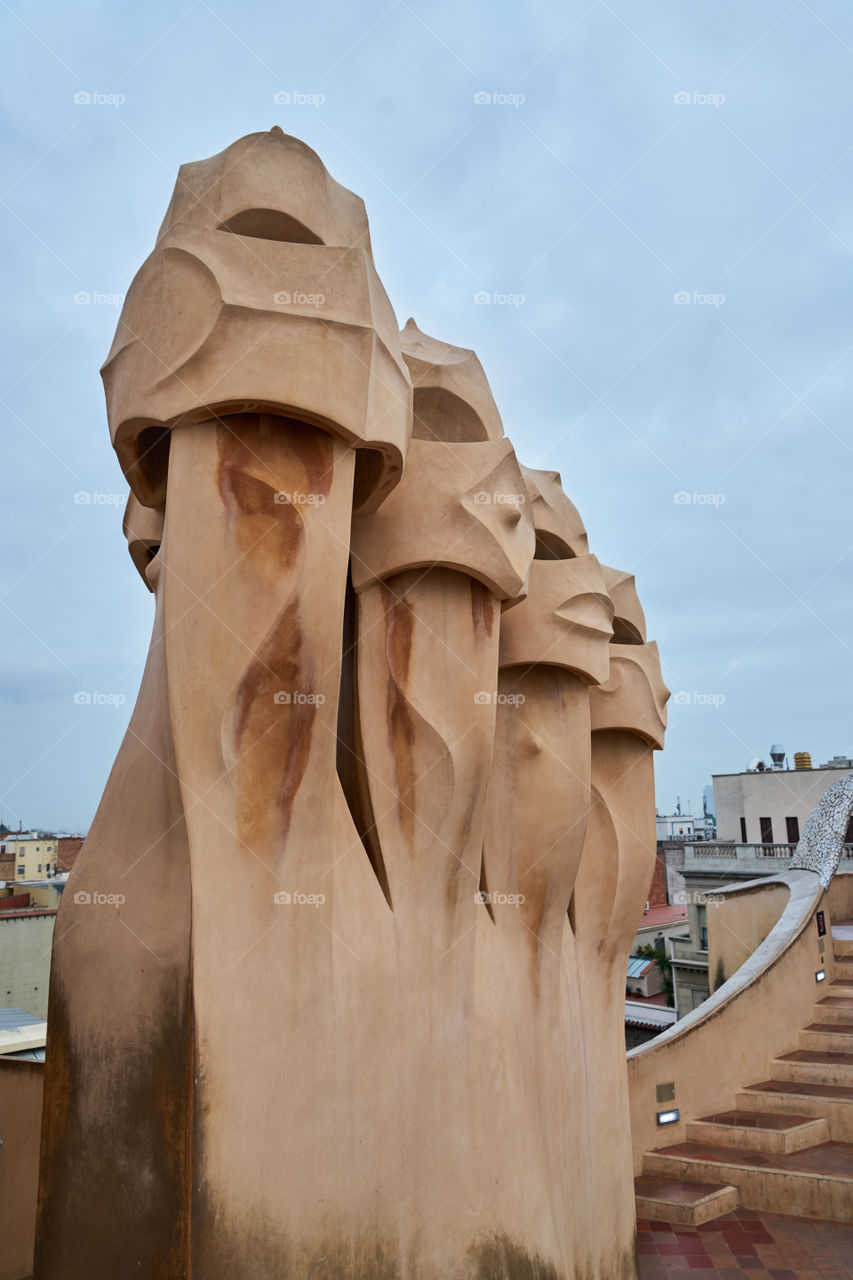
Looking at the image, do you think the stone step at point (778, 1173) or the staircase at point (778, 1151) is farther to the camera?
the staircase at point (778, 1151)

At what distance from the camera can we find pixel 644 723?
10.0 metres

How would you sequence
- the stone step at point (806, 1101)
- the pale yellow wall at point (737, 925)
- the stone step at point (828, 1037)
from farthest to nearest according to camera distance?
the pale yellow wall at point (737, 925)
the stone step at point (828, 1037)
the stone step at point (806, 1101)

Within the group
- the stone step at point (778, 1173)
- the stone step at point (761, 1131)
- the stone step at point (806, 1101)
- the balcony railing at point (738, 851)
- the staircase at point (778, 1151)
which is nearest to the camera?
the stone step at point (778, 1173)

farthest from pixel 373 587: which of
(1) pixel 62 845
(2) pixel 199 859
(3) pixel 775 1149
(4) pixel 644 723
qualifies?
(1) pixel 62 845

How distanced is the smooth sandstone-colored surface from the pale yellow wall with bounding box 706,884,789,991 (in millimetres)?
11220

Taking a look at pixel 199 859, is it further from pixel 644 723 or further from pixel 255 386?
pixel 644 723

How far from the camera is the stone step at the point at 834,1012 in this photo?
46.1 feet

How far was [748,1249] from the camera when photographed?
948cm

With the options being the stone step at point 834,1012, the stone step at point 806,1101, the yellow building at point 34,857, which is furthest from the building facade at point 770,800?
the yellow building at point 34,857

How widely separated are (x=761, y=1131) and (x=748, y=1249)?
2237 mm

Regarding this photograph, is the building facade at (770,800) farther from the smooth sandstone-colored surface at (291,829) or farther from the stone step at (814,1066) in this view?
the smooth sandstone-colored surface at (291,829)

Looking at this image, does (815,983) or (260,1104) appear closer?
(260,1104)

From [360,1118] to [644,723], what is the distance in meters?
5.50

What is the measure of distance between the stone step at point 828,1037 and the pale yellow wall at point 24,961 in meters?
16.0
